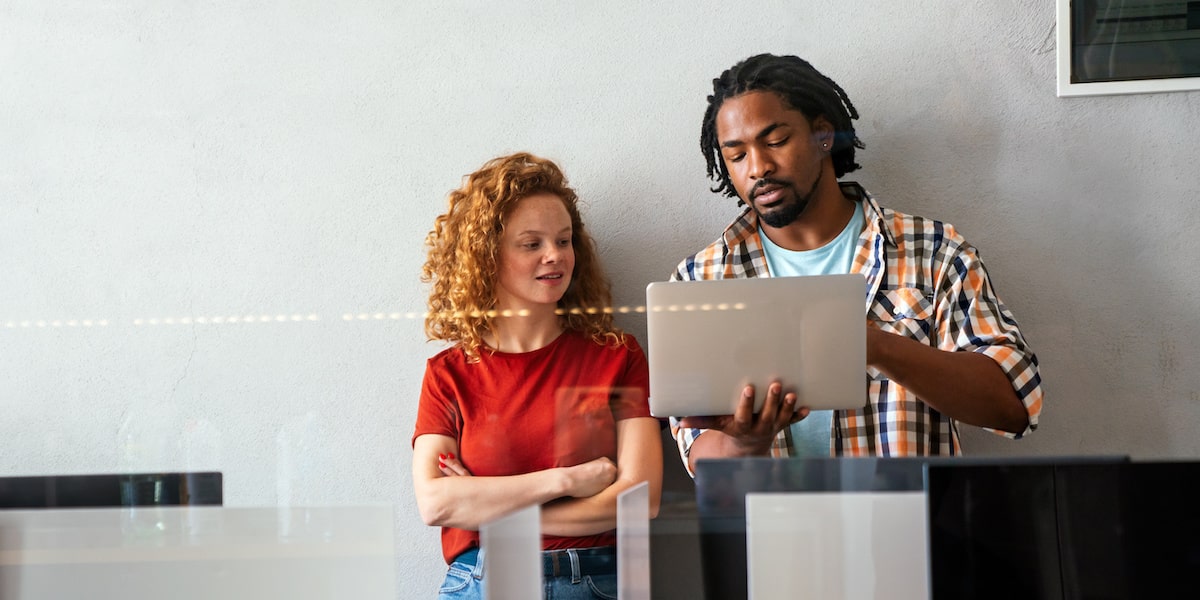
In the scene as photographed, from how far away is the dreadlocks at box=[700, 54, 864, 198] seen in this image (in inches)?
62.2

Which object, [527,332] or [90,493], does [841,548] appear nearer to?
[527,332]

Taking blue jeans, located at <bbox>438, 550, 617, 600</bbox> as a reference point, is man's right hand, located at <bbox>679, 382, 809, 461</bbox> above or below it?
above

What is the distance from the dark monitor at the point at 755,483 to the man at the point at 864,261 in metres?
0.06

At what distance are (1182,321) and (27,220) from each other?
6.22 feet

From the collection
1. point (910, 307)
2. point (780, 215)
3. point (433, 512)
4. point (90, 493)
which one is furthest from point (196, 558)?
point (910, 307)

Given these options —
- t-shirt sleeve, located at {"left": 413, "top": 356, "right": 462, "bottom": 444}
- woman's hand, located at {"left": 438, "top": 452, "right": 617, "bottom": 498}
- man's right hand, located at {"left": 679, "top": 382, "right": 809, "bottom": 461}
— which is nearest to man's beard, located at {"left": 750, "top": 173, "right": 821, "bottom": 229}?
man's right hand, located at {"left": 679, "top": 382, "right": 809, "bottom": 461}

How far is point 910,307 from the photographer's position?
1.50 m

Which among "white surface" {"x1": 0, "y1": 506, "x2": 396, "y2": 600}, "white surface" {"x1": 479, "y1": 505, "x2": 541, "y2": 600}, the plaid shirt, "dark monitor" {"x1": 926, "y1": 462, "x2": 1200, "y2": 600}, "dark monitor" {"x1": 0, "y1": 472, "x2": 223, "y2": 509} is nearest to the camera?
"white surface" {"x1": 479, "y1": 505, "x2": 541, "y2": 600}

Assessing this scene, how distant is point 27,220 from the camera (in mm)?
1754

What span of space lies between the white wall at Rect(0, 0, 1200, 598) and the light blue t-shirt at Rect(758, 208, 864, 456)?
4.0 inches

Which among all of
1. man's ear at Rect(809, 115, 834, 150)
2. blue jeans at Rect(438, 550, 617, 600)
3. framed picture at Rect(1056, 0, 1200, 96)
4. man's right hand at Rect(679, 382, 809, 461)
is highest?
framed picture at Rect(1056, 0, 1200, 96)

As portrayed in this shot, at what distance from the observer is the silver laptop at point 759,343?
1331 millimetres

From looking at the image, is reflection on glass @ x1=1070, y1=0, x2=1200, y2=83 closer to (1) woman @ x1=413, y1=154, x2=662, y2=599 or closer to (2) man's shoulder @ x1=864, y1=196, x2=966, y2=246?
(2) man's shoulder @ x1=864, y1=196, x2=966, y2=246

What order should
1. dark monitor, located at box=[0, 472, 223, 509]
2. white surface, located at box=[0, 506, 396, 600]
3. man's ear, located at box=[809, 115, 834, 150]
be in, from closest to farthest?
1. white surface, located at box=[0, 506, 396, 600]
2. dark monitor, located at box=[0, 472, 223, 509]
3. man's ear, located at box=[809, 115, 834, 150]
